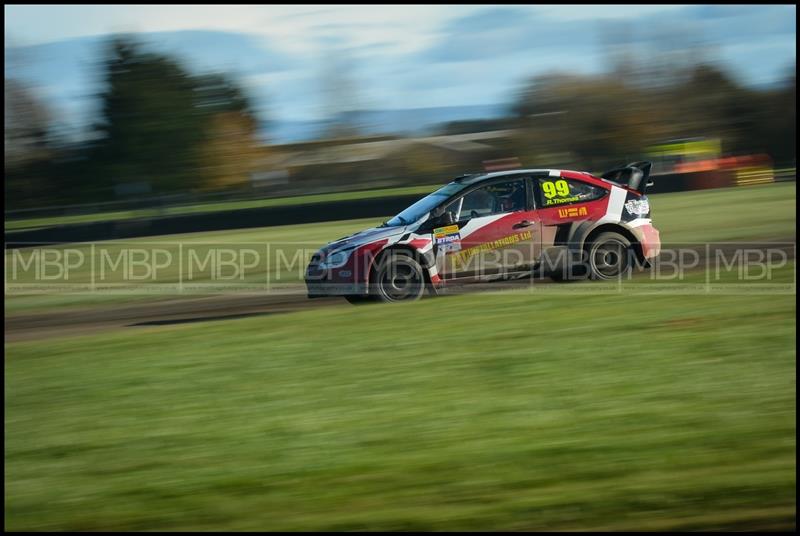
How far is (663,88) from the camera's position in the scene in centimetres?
4956

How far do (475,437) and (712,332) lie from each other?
3.48 metres

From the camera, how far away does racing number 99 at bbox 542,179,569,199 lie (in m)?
10.8

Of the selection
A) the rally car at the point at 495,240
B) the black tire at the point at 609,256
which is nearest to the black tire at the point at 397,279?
the rally car at the point at 495,240

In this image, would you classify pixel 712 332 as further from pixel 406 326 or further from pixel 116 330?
pixel 116 330

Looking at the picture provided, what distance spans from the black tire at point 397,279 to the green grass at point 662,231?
4735 millimetres

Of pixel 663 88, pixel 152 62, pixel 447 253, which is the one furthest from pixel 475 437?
pixel 663 88

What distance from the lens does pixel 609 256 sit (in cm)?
1101

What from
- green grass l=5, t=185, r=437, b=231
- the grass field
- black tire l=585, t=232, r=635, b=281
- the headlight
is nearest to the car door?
black tire l=585, t=232, r=635, b=281

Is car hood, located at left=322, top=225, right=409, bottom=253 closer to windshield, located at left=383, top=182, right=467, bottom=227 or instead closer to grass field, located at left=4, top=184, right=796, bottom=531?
windshield, located at left=383, top=182, right=467, bottom=227

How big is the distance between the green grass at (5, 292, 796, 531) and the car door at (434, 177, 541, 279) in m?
1.35

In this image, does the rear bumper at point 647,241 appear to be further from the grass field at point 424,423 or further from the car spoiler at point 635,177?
the grass field at point 424,423

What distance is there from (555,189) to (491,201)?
0.84 m

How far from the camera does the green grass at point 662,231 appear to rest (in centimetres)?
1485

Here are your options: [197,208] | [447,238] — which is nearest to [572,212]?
[447,238]
